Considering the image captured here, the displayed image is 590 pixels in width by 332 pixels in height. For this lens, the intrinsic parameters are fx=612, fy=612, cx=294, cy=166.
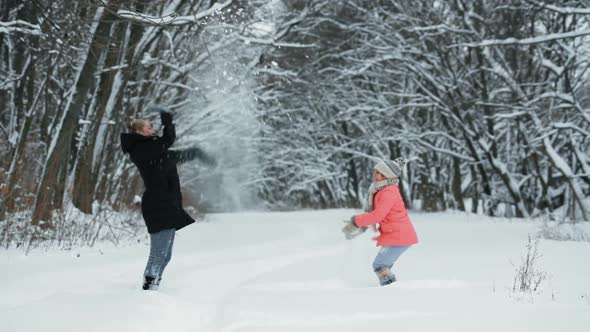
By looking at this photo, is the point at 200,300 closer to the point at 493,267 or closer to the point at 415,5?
the point at 493,267

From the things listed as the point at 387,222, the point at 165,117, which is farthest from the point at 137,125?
the point at 387,222

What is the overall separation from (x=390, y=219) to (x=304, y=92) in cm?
1951

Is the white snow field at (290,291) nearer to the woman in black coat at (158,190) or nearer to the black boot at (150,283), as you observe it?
the black boot at (150,283)

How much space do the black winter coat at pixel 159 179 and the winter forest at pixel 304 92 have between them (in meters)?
0.47

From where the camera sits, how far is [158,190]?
18.0ft

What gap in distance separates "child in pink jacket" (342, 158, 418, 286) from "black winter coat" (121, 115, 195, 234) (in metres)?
1.73

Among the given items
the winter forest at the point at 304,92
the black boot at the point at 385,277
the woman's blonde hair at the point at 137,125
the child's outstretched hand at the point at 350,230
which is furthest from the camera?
the winter forest at the point at 304,92

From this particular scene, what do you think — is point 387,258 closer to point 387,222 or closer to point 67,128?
point 387,222

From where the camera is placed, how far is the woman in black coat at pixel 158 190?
5410 millimetres

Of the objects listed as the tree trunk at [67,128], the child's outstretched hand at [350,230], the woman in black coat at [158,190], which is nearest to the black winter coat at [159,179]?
the woman in black coat at [158,190]

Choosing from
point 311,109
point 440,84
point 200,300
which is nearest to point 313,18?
point 440,84

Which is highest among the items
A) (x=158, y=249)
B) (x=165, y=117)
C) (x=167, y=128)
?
(x=165, y=117)

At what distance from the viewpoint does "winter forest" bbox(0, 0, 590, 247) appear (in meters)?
9.55

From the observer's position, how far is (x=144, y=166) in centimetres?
553
